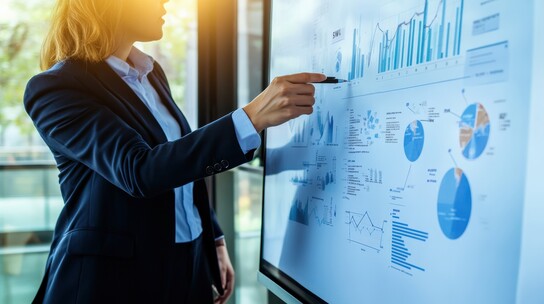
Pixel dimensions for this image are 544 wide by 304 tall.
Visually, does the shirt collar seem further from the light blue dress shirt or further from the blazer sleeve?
the blazer sleeve

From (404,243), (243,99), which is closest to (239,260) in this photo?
(243,99)

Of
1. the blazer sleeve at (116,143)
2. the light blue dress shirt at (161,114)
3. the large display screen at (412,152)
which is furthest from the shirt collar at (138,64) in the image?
the large display screen at (412,152)

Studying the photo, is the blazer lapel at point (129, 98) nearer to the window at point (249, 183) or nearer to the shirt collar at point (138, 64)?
the shirt collar at point (138, 64)

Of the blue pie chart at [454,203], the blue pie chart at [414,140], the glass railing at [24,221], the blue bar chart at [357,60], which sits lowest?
the glass railing at [24,221]

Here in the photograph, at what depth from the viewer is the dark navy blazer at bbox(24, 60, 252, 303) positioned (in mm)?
1088

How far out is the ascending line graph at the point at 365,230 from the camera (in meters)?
0.94

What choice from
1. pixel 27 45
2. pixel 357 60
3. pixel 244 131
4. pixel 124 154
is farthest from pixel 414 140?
pixel 27 45

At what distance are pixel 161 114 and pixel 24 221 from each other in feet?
6.37

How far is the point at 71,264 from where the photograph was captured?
4.17 feet

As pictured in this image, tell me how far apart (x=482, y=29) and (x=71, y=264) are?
3.54ft

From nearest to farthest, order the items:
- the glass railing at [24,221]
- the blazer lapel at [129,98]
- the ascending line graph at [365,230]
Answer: the ascending line graph at [365,230] → the blazer lapel at [129,98] → the glass railing at [24,221]

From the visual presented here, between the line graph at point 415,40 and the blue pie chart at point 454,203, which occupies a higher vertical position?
the line graph at point 415,40

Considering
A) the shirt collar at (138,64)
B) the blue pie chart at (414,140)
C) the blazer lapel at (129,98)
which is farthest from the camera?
the shirt collar at (138,64)

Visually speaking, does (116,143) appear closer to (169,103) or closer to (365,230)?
(169,103)
